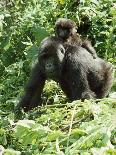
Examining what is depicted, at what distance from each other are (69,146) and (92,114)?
2.07ft

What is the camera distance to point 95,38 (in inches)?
276

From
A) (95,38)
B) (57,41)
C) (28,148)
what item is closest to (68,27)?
(57,41)

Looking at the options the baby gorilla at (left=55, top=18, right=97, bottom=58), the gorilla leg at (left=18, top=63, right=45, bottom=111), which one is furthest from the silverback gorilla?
the baby gorilla at (left=55, top=18, right=97, bottom=58)

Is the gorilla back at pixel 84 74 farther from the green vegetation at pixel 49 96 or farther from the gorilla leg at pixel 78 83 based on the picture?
the green vegetation at pixel 49 96

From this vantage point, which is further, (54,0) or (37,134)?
(54,0)

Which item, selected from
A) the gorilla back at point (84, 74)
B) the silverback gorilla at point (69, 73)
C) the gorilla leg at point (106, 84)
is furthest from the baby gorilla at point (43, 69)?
the gorilla leg at point (106, 84)

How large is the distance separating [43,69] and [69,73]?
30cm

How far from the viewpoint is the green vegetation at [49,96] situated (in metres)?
3.81

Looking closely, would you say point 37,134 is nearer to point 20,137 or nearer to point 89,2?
point 20,137

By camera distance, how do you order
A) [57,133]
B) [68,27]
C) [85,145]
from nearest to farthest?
1. [85,145]
2. [57,133]
3. [68,27]

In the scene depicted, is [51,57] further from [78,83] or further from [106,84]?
[106,84]

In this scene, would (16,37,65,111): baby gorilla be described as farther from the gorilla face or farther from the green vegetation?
the green vegetation

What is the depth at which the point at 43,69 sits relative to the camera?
18.3 ft

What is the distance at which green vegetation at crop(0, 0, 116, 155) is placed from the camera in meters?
3.81
